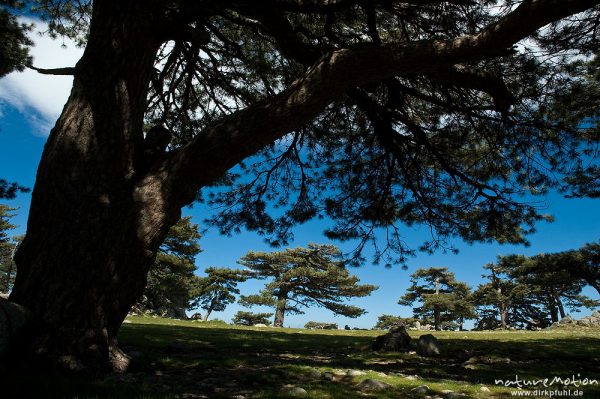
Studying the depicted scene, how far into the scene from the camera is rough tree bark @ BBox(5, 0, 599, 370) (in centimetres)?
407

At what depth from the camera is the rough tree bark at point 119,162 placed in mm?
4066

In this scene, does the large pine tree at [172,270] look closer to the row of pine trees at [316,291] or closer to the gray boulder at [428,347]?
the row of pine trees at [316,291]

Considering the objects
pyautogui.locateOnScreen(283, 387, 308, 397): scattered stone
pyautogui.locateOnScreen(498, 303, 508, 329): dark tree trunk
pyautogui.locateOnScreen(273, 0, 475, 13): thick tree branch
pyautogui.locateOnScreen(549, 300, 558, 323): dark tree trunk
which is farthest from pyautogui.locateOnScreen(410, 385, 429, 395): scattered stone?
pyautogui.locateOnScreen(549, 300, 558, 323): dark tree trunk

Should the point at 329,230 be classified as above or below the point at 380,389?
above

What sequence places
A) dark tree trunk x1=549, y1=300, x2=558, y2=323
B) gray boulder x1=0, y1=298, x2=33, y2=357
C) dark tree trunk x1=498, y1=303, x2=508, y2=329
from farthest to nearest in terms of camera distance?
1. dark tree trunk x1=549, y1=300, x2=558, y2=323
2. dark tree trunk x1=498, y1=303, x2=508, y2=329
3. gray boulder x1=0, y1=298, x2=33, y2=357

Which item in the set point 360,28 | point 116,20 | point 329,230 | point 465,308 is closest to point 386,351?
point 329,230

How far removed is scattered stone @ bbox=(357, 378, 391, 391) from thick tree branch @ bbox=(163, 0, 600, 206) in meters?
3.05

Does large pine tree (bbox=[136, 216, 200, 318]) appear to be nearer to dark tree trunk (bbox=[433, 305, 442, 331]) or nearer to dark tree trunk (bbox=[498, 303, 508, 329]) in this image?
dark tree trunk (bbox=[433, 305, 442, 331])

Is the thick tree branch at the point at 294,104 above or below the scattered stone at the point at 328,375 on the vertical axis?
above

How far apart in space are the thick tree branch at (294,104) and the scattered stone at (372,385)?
10.0 feet

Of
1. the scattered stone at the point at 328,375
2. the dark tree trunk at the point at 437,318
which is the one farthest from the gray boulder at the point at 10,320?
the dark tree trunk at the point at 437,318

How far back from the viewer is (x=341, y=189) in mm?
9344

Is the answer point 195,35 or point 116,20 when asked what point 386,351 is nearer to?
point 195,35

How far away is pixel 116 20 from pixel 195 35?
3.36 feet
